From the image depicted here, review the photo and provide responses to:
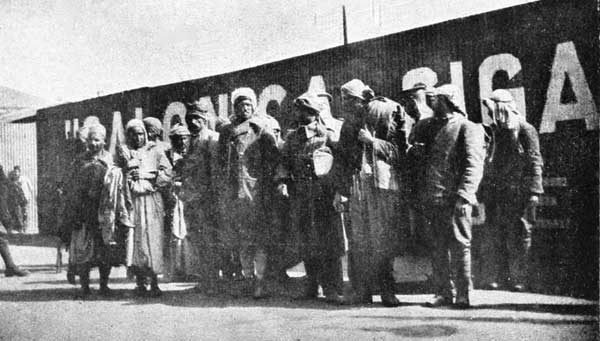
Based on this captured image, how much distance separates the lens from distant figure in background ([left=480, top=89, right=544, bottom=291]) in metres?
4.83

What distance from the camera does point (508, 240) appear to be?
4984 mm

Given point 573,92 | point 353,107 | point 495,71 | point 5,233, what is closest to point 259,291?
point 353,107

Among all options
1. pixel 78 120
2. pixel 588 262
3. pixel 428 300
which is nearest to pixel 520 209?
pixel 588 262

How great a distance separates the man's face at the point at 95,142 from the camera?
592 centimetres

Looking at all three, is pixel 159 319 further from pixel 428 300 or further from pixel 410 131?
pixel 410 131

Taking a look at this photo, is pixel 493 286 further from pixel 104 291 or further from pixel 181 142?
pixel 104 291

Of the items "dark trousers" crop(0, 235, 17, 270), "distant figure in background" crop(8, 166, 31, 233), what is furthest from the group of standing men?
"distant figure in background" crop(8, 166, 31, 233)

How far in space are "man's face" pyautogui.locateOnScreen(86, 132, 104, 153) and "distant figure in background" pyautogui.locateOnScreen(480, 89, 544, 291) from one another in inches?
153

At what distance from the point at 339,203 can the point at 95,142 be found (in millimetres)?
2765

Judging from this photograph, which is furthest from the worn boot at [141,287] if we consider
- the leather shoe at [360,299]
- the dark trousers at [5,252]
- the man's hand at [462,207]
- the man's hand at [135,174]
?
the man's hand at [462,207]

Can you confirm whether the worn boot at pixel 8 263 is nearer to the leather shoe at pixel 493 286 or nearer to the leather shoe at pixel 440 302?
the leather shoe at pixel 440 302

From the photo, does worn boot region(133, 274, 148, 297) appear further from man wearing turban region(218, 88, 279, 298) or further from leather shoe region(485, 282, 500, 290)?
leather shoe region(485, 282, 500, 290)

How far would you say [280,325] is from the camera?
4.23m

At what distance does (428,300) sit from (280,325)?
4.29ft
